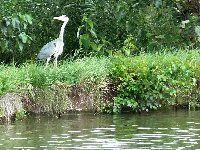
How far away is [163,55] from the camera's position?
50.3 ft

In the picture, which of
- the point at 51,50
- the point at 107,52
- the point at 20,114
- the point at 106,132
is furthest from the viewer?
the point at 107,52

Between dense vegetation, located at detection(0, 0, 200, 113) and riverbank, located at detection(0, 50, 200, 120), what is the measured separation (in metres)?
0.02

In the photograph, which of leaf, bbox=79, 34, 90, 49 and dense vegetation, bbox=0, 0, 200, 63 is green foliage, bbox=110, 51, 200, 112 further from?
dense vegetation, bbox=0, 0, 200, 63

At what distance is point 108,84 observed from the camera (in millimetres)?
14250

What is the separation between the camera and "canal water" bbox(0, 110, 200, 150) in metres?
9.95

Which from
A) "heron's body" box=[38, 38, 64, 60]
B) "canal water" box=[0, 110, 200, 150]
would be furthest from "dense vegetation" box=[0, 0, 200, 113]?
"canal water" box=[0, 110, 200, 150]

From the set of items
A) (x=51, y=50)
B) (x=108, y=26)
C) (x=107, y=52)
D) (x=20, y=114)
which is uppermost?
(x=108, y=26)

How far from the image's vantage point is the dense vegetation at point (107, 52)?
13656 millimetres

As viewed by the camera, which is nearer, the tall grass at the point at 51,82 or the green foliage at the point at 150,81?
the tall grass at the point at 51,82

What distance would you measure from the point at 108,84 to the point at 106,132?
3.05 m

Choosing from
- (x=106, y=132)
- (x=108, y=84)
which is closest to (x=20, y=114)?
(x=108, y=84)

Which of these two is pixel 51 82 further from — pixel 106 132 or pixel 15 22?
pixel 15 22

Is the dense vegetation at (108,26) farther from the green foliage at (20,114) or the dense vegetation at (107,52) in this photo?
the green foliage at (20,114)

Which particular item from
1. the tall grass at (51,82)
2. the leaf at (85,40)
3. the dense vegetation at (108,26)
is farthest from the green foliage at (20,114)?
the dense vegetation at (108,26)
